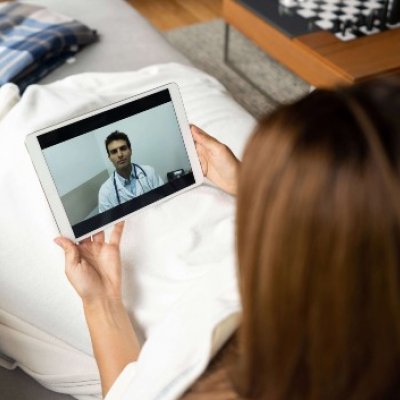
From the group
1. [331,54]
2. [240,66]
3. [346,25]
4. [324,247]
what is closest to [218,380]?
[324,247]

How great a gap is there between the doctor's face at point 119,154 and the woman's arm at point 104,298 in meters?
0.12

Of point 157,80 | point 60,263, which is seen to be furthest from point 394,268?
point 157,80

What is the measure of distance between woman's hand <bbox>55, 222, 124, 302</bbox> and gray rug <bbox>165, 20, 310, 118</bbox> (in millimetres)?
1443

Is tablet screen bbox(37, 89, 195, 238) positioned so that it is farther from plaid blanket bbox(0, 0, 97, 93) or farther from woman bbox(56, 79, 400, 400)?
plaid blanket bbox(0, 0, 97, 93)

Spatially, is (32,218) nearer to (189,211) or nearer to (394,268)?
(189,211)

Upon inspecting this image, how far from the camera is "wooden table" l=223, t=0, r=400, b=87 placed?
1798 mm

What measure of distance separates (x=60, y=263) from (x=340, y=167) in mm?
703

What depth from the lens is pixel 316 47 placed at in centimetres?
192

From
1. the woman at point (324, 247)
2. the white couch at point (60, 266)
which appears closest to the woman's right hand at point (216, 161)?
the white couch at point (60, 266)

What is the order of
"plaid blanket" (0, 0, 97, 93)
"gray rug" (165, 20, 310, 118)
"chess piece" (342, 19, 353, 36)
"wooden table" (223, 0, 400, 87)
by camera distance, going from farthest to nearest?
"gray rug" (165, 20, 310, 118) < "chess piece" (342, 19, 353, 36) < "wooden table" (223, 0, 400, 87) < "plaid blanket" (0, 0, 97, 93)

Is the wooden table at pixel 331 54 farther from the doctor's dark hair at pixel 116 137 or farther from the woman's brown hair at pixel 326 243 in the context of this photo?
the woman's brown hair at pixel 326 243

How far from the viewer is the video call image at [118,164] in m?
0.92

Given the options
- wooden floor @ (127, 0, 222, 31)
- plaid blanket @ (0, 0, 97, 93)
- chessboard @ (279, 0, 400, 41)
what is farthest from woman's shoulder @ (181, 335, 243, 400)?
wooden floor @ (127, 0, 222, 31)

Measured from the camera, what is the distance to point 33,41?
1.57 metres
